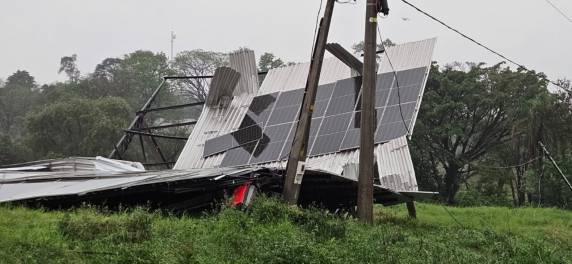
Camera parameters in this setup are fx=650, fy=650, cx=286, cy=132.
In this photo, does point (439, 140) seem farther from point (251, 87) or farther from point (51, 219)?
point (51, 219)

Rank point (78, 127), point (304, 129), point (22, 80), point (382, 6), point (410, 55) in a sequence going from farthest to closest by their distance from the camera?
point (22, 80) → point (78, 127) → point (410, 55) → point (382, 6) → point (304, 129)

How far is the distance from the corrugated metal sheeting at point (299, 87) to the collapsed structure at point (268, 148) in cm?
4

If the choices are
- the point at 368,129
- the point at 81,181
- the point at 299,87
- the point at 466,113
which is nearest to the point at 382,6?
the point at 368,129

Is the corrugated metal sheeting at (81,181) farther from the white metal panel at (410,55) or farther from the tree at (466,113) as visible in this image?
the tree at (466,113)

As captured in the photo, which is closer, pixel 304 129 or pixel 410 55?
pixel 304 129

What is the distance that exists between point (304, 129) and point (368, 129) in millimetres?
1259

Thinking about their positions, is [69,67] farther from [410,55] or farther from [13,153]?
[410,55]

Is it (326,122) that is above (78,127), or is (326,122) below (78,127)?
below

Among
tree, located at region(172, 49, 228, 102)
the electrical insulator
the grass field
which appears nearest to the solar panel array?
the grass field

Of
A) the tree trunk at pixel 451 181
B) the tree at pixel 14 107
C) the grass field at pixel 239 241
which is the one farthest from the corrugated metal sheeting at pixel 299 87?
the tree at pixel 14 107

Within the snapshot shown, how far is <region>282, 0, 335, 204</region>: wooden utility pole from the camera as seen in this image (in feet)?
41.8

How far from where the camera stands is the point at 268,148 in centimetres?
1997

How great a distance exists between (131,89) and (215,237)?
50187mm

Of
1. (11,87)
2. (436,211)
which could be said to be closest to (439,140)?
(436,211)
